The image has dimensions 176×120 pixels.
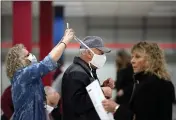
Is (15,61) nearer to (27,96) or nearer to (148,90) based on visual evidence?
(27,96)

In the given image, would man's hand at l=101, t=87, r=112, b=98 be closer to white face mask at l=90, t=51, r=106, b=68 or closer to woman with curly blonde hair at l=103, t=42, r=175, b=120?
woman with curly blonde hair at l=103, t=42, r=175, b=120

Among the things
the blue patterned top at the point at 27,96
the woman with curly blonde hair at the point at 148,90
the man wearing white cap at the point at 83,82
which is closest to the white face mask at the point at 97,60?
the man wearing white cap at the point at 83,82

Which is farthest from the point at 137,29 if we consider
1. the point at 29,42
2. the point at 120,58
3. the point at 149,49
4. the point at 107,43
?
the point at 149,49

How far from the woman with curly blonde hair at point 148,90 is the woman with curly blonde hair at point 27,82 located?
1.69ft

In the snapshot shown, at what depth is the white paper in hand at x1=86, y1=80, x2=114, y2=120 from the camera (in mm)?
3076

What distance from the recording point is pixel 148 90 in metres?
3.24

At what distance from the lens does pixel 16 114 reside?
3.24m

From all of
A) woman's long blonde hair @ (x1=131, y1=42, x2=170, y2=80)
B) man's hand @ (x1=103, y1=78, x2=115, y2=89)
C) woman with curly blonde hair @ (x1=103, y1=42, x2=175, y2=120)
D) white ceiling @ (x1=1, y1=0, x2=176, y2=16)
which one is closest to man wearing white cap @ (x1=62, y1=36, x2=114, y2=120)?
man's hand @ (x1=103, y1=78, x2=115, y2=89)

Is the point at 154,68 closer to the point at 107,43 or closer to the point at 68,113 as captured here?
the point at 68,113

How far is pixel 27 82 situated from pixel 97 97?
0.54 m

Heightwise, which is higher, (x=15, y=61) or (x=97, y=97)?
(x=15, y=61)

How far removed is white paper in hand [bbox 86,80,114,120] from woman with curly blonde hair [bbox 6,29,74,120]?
13.3 inches

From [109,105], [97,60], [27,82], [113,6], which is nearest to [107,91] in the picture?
[109,105]

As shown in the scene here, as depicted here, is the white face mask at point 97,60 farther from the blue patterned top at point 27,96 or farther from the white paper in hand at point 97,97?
the blue patterned top at point 27,96
